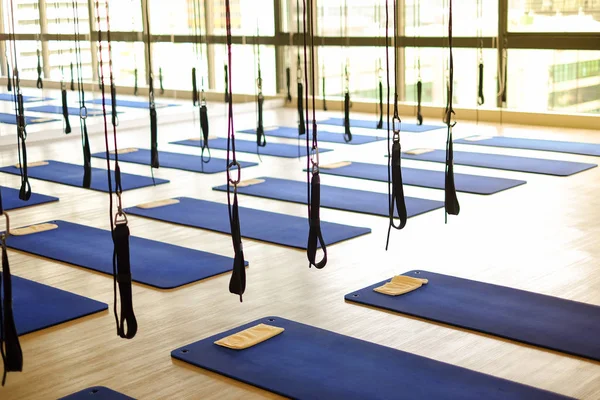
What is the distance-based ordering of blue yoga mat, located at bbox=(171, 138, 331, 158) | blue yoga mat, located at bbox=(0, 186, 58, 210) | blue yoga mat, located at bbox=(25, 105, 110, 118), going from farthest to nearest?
blue yoga mat, located at bbox=(25, 105, 110, 118) → blue yoga mat, located at bbox=(171, 138, 331, 158) → blue yoga mat, located at bbox=(0, 186, 58, 210)

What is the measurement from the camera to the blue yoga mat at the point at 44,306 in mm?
3859

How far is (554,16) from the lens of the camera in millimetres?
9070

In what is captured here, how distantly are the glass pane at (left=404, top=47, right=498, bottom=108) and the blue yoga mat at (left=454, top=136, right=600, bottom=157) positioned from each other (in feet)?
4.62

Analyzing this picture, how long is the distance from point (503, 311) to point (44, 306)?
2089mm

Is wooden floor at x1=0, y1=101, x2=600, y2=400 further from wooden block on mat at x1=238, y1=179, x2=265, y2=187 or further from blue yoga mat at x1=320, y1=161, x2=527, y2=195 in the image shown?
wooden block on mat at x1=238, y1=179, x2=265, y2=187

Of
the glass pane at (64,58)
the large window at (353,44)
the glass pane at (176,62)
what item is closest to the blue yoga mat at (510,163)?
the large window at (353,44)

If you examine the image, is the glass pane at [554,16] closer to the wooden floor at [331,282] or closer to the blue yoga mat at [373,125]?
the blue yoga mat at [373,125]

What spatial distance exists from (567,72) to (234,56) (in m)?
4.08

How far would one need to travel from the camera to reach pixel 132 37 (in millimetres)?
9609

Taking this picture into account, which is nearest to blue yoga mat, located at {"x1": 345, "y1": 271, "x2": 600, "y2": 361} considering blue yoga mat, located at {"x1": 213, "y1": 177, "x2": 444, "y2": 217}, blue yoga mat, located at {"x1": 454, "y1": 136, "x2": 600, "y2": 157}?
blue yoga mat, located at {"x1": 213, "y1": 177, "x2": 444, "y2": 217}

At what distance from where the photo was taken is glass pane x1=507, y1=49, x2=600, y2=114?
29.6 feet

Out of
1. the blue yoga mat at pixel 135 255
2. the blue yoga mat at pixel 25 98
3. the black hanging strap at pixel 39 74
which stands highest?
the black hanging strap at pixel 39 74

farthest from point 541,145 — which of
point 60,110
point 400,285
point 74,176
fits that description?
point 60,110

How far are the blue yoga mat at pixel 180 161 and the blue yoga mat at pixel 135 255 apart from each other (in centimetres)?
202
